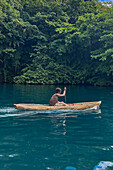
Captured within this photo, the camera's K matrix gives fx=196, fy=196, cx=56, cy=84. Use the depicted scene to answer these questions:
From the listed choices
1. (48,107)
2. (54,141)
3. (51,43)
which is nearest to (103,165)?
(54,141)

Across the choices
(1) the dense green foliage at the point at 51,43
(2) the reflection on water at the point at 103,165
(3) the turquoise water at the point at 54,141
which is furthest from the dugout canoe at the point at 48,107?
(1) the dense green foliage at the point at 51,43

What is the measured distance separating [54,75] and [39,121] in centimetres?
2316

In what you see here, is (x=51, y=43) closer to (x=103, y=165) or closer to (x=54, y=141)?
(x=54, y=141)

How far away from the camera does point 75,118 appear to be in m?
8.49

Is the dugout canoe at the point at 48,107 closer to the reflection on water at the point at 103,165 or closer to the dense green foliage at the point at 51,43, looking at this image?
the reflection on water at the point at 103,165

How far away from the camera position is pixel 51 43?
1196 inches

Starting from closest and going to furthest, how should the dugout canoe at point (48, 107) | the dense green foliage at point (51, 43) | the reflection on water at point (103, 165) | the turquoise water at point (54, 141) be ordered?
the reflection on water at point (103, 165) < the turquoise water at point (54, 141) < the dugout canoe at point (48, 107) < the dense green foliage at point (51, 43)

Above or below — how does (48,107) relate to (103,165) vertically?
above

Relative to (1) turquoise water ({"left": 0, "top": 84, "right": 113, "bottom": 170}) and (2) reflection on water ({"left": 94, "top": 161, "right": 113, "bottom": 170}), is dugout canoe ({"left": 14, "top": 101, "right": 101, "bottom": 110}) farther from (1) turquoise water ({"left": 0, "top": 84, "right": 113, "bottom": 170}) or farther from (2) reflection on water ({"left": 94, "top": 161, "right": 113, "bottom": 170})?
(2) reflection on water ({"left": 94, "top": 161, "right": 113, "bottom": 170})

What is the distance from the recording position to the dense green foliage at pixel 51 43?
1107 inches

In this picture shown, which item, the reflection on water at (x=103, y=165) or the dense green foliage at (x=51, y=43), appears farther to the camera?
the dense green foliage at (x=51, y=43)

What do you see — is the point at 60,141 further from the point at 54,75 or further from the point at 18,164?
the point at 54,75

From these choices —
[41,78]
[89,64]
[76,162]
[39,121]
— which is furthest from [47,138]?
[89,64]

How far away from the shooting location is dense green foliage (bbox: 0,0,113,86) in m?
28.1
